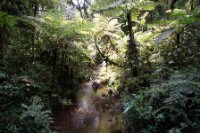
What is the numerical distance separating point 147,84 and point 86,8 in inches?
606

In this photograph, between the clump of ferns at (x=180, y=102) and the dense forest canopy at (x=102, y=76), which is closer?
the clump of ferns at (x=180, y=102)

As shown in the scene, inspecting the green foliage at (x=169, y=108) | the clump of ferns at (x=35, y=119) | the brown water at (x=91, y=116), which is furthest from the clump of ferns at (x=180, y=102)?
the clump of ferns at (x=35, y=119)

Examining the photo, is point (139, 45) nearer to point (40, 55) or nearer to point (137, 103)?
point (40, 55)

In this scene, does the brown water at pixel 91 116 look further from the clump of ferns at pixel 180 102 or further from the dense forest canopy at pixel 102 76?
the clump of ferns at pixel 180 102

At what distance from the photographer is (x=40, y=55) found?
8.36 metres

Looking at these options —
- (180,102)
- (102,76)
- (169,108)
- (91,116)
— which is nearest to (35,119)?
(169,108)

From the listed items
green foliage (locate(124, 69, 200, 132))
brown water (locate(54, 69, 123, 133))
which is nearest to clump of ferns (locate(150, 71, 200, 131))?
green foliage (locate(124, 69, 200, 132))

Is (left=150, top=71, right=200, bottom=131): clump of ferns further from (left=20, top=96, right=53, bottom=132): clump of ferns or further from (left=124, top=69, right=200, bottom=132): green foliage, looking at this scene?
(left=20, top=96, right=53, bottom=132): clump of ferns

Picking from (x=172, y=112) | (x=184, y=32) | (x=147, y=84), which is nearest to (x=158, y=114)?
(x=172, y=112)

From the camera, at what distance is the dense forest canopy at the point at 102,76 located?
434cm

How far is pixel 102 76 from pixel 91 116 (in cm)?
366

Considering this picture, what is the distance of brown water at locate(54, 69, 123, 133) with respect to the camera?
5953mm

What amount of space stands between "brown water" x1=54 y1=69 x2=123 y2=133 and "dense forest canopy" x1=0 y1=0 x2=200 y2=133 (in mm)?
24

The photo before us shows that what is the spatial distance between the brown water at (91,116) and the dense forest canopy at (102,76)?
0.9 inches
